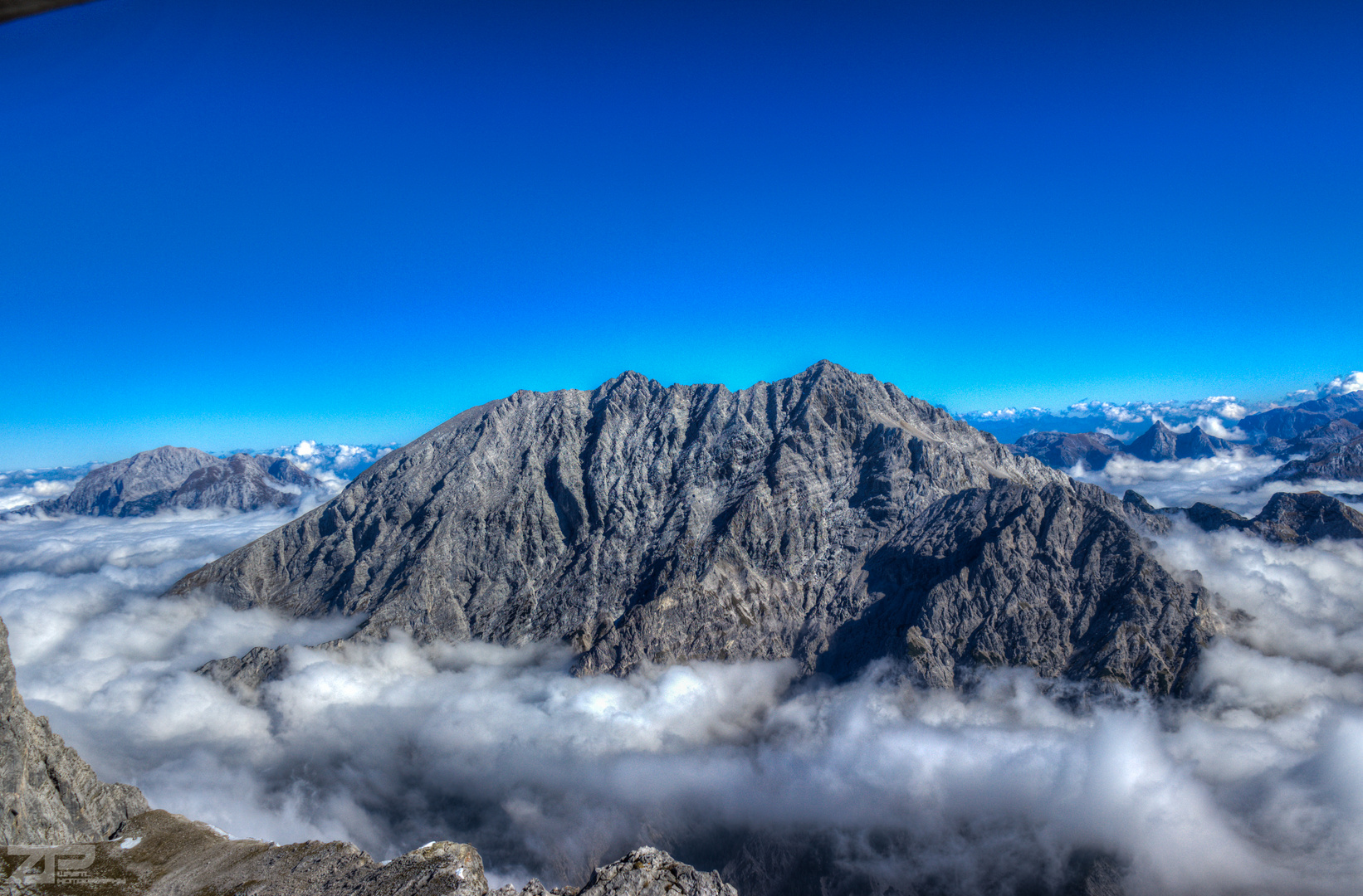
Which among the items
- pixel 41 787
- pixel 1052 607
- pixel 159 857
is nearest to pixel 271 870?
pixel 159 857

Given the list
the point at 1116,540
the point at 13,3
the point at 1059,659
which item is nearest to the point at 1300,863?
the point at 1059,659

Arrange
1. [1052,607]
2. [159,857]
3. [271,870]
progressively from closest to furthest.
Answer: [271,870], [159,857], [1052,607]

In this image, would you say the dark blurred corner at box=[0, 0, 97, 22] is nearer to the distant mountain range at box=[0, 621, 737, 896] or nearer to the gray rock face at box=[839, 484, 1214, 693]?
the distant mountain range at box=[0, 621, 737, 896]

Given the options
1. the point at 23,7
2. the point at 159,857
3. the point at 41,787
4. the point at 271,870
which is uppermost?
the point at 23,7

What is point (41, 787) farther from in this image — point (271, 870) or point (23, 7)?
point (23, 7)

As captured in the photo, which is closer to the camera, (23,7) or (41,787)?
(23,7)

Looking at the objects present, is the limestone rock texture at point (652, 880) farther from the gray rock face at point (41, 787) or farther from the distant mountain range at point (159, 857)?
the gray rock face at point (41, 787)

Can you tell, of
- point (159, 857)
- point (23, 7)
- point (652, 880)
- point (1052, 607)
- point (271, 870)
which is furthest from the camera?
point (1052, 607)

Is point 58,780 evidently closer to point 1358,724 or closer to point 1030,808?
point 1030,808

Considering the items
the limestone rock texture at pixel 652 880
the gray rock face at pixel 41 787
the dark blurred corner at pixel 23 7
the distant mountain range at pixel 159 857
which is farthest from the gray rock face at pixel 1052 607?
the dark blurred corner at pixel 23 7
